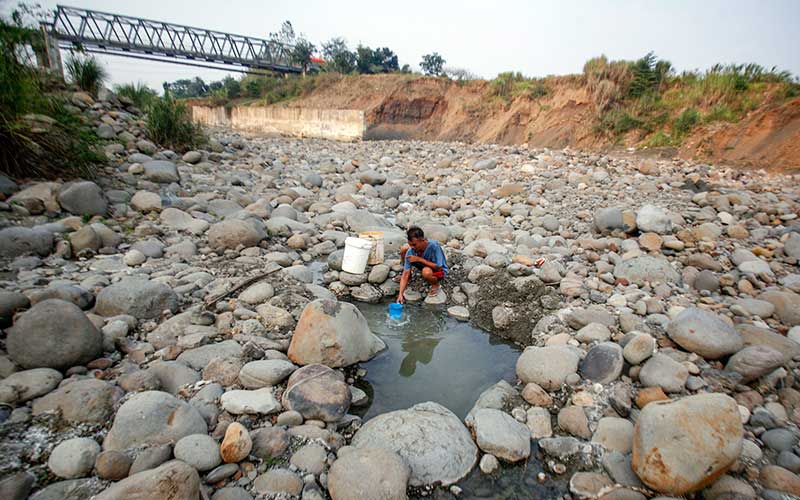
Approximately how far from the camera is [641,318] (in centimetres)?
363

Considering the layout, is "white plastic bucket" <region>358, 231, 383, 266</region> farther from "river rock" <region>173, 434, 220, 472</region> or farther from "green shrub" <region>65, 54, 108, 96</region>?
"green shrub" <region>65, 54, 108, 96</region>

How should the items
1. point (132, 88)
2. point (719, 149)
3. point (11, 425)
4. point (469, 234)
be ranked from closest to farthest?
point (11, 425) < point (469, 234) < point (719, 149) < point (132, 88)

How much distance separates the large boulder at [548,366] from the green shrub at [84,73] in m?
11.4

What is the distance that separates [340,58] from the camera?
27.7m

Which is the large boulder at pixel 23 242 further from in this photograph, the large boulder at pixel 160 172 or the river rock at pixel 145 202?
the large boulder at pixel 160 172

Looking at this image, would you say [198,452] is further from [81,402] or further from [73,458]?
[81,402]

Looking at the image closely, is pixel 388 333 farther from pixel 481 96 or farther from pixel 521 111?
pixel 481 96

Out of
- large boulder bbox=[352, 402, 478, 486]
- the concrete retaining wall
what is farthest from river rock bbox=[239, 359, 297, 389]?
the concrete retaining wall

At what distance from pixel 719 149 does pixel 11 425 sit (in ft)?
42.7

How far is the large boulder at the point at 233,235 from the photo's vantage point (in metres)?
5.00

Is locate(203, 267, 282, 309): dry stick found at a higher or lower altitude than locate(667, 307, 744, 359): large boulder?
lower

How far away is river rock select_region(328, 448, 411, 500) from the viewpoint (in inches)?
79.0

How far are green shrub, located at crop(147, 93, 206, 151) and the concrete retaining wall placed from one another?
11.5m

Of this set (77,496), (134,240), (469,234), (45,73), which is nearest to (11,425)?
(77,496)
